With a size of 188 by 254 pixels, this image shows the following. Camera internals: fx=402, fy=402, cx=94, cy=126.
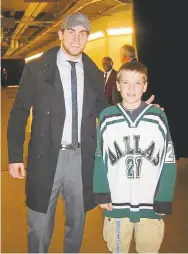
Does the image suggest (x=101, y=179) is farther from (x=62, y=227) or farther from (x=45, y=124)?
(x=62, y=227)

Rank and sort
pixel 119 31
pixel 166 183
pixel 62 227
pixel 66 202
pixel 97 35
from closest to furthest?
pixel 166 183 < pixel 66 202 < pixel 62 227 < pixel 119 31 < pixel 97 35

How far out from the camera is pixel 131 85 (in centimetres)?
218

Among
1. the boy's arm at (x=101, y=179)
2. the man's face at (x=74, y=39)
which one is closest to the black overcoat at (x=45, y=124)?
the man's face at (x=74, y=39)

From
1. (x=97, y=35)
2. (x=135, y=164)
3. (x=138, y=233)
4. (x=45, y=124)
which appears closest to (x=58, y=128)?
(x=45, y=124)

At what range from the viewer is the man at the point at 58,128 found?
237cm

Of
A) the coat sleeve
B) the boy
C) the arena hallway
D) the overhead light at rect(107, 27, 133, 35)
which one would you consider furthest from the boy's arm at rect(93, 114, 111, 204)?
the overhead light at rect(107, 27, 133, 35)

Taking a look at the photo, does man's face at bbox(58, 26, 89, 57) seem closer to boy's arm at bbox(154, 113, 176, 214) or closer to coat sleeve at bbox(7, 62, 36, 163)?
coat sleeve at bbox(7, 62, 36, 163)

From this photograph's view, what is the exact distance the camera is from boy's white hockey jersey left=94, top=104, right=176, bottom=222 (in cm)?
216

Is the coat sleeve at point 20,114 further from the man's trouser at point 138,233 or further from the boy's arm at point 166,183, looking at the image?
the boy's arm at point 166,183

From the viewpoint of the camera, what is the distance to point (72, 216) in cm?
254

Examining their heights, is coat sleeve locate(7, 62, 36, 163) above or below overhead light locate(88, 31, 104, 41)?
below

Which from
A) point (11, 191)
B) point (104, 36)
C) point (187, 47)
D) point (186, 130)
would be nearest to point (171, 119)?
point (186, 130)

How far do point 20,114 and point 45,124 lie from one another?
0.17 meters

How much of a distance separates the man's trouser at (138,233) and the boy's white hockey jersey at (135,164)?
45 millimetres
